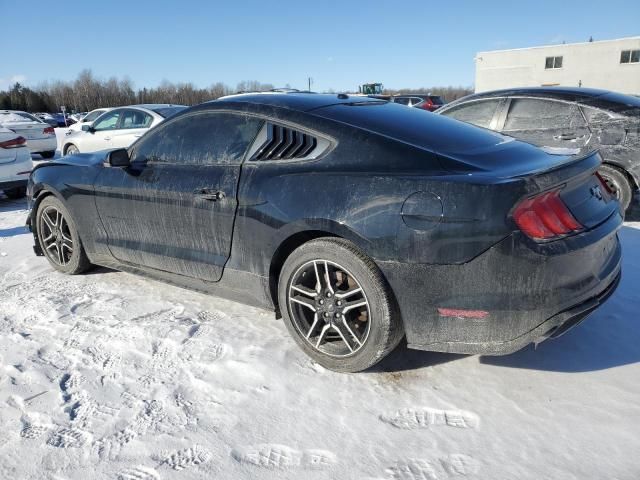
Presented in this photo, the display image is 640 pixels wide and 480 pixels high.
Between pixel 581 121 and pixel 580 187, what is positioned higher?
pixel 581 121

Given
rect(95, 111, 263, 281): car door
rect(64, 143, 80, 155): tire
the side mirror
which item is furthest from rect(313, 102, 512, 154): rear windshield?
rect(64, 143, 80, 155): tire

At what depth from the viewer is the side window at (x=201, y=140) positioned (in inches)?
125

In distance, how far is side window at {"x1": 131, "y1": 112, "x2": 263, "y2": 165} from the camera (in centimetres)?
317

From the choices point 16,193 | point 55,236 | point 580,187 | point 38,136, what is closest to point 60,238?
point 55,236

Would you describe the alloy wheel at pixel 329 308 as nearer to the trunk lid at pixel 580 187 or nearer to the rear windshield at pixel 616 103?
the trunk lid at pixel 580 187

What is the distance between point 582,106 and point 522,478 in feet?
16.3

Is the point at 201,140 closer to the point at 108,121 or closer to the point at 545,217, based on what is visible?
the point at 545,217

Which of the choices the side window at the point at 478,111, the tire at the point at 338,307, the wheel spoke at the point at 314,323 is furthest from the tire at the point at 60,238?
the side window at the point at 478,111

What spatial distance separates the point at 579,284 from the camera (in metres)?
2.34

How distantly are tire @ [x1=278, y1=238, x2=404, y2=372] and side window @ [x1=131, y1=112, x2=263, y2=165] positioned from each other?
886 millimetres

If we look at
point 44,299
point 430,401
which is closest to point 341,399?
point 430,401

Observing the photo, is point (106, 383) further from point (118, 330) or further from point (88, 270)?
point (88, 270)

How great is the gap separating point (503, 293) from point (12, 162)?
8.12 m

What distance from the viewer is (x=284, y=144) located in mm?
2951
